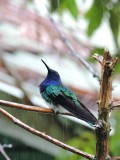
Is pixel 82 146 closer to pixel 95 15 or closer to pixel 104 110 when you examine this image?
pixel 95 15

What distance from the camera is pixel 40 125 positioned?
3.61 meters

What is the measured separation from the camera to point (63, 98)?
1.27m

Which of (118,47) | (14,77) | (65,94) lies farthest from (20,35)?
(65,94)

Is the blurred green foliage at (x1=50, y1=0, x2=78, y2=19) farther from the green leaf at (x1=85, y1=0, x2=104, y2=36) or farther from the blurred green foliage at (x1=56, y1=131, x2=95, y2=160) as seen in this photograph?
the blurred green foliage at (x1=56, y1=131, x2=95, y2=160)

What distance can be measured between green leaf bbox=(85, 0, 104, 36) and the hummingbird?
84 cm

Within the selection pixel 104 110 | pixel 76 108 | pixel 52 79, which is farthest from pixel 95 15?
pixel 104 110

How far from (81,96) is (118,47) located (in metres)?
1.46

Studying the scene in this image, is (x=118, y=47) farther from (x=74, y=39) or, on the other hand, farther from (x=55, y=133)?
(x=74, y=39)

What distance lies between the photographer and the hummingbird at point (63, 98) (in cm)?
112

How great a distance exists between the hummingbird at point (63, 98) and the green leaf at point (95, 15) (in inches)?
33.0

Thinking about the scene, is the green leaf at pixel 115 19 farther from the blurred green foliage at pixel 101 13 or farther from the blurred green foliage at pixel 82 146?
the blurred green foliage at pixel 82 146

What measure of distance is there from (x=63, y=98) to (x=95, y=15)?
108 cm

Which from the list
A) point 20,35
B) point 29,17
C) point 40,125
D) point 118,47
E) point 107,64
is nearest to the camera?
point 107,64

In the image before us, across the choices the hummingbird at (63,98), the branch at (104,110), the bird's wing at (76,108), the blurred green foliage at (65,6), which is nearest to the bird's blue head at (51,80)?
the hummingbird at (63,98)
